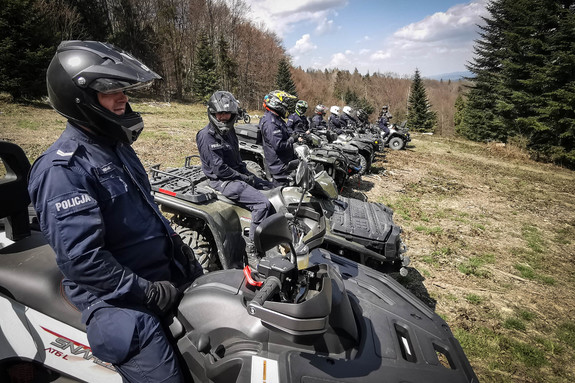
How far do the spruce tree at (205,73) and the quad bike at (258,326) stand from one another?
3026 cm

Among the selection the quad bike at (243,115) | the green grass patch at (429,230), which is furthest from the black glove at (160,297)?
the green grass patch at (429,230)

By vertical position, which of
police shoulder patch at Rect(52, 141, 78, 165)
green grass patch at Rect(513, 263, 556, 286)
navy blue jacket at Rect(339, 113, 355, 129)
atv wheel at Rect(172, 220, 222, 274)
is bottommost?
green grass patch at Rect(513, 263, 556, 286)

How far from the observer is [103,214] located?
5.72ft

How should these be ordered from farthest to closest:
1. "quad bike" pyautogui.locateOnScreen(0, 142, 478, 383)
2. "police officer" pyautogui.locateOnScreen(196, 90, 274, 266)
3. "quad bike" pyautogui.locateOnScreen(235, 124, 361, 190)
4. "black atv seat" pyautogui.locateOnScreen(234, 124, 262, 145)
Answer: "black atv seat" pyautogui.locateOnScreen(234, 124, 262, 145) → "quad bike" pyautogui.locateOnScreen(235, 124, 361, 190) → "police officer" pyautogui.locateOnScreen(196, 90, 274, 266) → "quad bike" pyautogui.locateOnScreen(0, 142, 478, 383)

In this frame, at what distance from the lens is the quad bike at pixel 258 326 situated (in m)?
1.48

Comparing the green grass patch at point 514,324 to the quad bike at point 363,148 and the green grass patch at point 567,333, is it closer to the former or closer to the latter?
the green grass patch at point 567,333

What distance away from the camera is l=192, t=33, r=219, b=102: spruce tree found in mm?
30375

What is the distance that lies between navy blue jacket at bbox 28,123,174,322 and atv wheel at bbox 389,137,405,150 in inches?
596

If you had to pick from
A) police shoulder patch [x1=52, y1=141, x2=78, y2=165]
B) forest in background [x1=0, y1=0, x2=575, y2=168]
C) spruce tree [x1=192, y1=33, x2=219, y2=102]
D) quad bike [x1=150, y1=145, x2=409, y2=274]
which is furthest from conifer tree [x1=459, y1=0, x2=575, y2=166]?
spruce tree [x1=192, y1=33, x2=219, y2=102]

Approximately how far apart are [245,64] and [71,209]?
36.6m

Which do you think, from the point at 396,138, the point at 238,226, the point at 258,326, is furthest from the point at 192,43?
the point at 258,326

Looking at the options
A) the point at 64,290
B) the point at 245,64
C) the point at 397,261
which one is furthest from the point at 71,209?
the point at 245,64

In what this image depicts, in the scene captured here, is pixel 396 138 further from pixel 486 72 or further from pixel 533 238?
pixel 486 72

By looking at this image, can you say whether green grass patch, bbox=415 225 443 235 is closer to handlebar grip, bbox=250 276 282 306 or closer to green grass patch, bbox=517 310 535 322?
green grass patch, bbox=517 310 535 322
